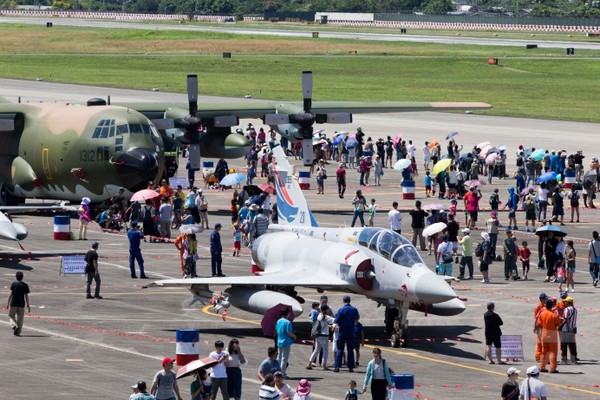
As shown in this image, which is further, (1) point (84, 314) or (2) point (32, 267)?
(2) point (32, 267)

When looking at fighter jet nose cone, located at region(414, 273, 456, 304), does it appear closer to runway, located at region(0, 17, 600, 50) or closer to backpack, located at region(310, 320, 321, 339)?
backpack, located at region(310, 320, 321, 339)

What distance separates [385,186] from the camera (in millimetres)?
63562

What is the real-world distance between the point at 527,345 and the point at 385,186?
106ft

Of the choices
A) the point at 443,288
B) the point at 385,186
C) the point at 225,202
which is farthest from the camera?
the point at 385,186

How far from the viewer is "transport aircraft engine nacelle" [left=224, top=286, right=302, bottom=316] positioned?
3123 centimetres

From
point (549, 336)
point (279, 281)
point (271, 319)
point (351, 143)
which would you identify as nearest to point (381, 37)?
point (351, 143)

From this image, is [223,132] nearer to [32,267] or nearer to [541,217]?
[541,217]

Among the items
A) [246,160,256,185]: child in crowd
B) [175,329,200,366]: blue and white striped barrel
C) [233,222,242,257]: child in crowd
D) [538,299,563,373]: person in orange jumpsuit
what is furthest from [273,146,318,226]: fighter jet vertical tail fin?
[246,160,256,185]: child in crowd

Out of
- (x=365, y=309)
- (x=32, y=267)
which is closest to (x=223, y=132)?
(x=32, y=267)

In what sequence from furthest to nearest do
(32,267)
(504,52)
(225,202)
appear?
(504,52) < (225,202) < (32,267)

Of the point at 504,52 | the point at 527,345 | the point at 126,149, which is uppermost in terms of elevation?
the point at 504,52

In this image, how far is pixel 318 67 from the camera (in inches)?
5305

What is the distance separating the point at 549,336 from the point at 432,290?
272cm

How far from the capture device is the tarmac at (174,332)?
2670cm
